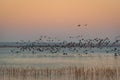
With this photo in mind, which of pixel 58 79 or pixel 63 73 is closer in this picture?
pixel 58 79

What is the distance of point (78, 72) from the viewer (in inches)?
1252

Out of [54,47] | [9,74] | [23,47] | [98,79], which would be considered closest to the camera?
[98,79]

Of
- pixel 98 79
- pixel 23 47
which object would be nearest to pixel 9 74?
pixel 98 79

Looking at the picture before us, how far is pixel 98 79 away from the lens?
30297 millimetres

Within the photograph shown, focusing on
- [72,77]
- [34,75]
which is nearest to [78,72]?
[72,77]

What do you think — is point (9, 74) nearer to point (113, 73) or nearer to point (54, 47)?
point (113, 73)

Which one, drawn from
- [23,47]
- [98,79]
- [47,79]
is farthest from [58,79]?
[23,47]

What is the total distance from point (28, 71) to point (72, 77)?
3625 mm

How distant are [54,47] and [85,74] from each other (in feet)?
362

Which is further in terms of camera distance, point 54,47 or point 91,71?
point 54,47

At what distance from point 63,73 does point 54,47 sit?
10827cm

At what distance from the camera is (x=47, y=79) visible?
31266 mm

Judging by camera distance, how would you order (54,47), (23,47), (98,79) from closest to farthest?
1. (98,79)
2. (54,47)
3. (23,47)

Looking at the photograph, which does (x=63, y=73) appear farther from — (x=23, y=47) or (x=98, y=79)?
(x=23, y=47)
